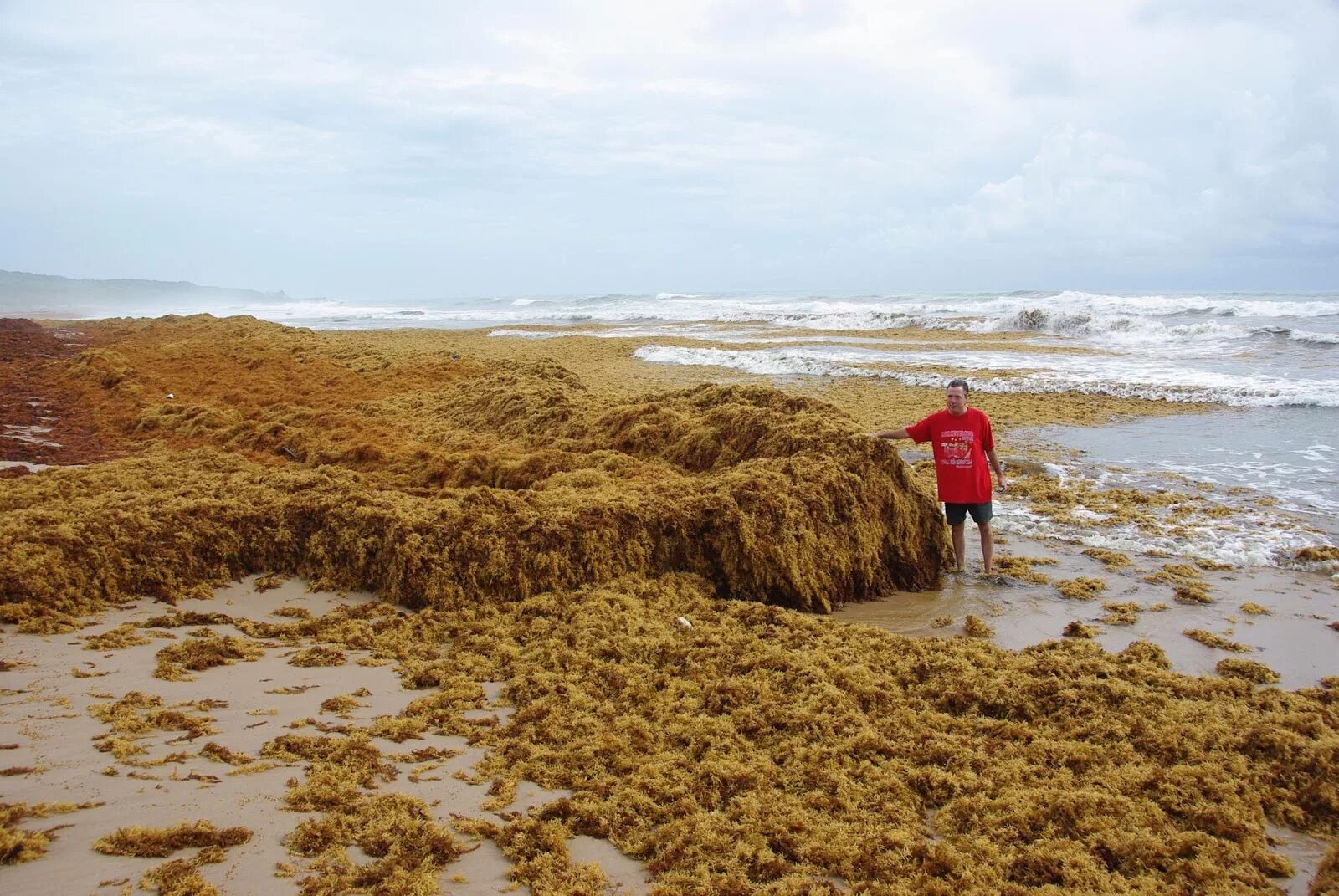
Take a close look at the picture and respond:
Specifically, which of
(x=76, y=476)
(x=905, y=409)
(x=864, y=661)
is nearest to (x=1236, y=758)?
(x=864, y=661)

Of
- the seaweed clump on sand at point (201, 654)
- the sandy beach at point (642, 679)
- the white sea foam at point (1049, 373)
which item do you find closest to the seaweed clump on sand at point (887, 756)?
the sandy beach at point (642, 679)

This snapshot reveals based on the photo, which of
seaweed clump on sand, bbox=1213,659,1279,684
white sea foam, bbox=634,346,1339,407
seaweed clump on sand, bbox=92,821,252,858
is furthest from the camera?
white sea foam, bbox=634,346,1339,407

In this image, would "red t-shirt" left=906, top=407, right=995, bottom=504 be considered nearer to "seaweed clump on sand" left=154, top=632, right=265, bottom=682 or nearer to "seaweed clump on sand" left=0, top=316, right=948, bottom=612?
"seaweed clump on sand" left=0, top=316, right=948, bottom=612

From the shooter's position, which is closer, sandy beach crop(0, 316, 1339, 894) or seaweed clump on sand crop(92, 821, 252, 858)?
seaweed clump on sand crop(92, 821, 252, 858)

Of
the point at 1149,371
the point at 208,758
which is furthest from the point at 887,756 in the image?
the point at 1149,371

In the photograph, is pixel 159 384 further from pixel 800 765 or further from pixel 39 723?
pixel 800 765

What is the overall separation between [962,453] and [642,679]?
3.68 meters

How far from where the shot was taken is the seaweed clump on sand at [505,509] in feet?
16.0

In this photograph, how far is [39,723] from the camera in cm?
321

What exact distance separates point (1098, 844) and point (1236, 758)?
1.02 meters

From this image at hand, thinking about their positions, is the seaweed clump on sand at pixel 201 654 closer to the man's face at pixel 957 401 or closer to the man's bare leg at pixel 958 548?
the man's bare leg at pixel 958 548

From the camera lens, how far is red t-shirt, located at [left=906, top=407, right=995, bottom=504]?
6.35 meters

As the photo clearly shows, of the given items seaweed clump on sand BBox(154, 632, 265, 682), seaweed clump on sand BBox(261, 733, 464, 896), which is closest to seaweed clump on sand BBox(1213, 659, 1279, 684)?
seaweed clump on sand BBox(261, 733, 464, 896)

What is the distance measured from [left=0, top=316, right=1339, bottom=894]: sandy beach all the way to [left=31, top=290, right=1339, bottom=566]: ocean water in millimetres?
446
